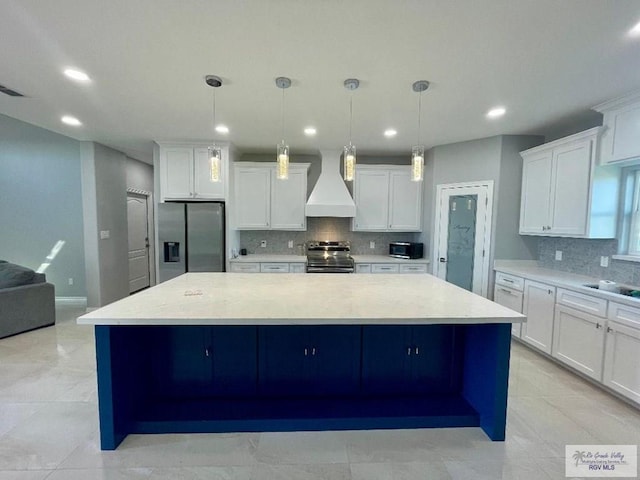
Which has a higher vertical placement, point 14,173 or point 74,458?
point 14,173

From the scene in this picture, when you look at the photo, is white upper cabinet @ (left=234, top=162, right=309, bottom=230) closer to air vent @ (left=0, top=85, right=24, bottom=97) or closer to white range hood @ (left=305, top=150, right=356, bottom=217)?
white range hood @ (left=305, top=150, right=356, bottom=217)

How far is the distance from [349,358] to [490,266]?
2661 mm

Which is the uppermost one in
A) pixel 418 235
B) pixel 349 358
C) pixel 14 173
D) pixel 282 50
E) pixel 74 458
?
pixel 282 50

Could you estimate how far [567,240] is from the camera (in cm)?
347

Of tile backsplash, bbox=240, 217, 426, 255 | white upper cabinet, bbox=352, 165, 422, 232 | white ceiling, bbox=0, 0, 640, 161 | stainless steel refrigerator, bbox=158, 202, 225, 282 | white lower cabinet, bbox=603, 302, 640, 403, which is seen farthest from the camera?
tile backsplash, bbox=240, 217, 426, 255

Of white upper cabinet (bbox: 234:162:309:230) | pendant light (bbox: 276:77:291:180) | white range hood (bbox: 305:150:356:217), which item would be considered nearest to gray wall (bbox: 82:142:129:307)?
white upper cabinet (bbox: 234:162:309:230)

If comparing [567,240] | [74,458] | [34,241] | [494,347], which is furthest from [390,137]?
[34,241]

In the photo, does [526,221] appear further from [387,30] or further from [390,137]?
[387,30]

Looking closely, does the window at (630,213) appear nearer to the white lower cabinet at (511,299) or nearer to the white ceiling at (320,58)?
the white ceiling at (320,58)

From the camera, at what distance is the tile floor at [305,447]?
5.59 feet

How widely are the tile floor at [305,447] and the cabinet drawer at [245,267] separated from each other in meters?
2.15

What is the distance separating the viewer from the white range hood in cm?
450

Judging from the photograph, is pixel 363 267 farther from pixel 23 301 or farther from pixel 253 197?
pixel 23 301

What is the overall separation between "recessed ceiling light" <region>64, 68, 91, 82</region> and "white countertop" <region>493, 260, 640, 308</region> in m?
4.63
